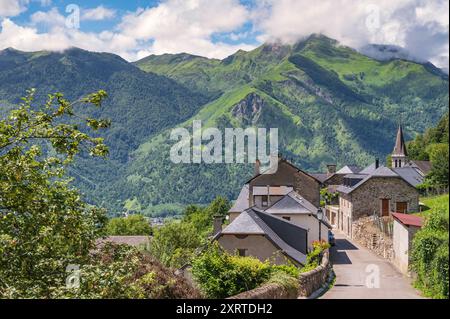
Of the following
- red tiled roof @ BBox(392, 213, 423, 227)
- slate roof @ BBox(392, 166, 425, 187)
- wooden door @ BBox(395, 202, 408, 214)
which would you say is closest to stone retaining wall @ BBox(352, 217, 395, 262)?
wooden door @ BBox(395, 202, 408, 214)

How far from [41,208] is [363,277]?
24.1 m

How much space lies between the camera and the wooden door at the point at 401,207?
58312 millimetres

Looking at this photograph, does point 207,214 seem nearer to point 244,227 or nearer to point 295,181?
point 295,181

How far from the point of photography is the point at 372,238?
51.1 metres

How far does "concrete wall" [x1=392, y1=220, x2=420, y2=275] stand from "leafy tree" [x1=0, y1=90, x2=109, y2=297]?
21.5 meters

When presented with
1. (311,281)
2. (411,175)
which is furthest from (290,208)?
(311,281)

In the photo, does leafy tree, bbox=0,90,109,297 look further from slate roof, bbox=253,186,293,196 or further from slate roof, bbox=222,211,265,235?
slate roof, bbox=253,186,293,196

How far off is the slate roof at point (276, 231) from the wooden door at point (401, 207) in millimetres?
16647

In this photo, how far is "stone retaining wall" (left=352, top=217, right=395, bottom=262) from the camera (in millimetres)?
42338

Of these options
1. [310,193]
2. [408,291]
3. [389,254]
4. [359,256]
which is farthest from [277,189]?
[408,291]

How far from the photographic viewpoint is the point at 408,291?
80.2 ft

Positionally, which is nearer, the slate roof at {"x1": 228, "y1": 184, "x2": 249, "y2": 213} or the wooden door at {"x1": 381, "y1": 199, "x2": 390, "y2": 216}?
the wooden door at {"x1": 381, "y1": 199, "x2": 390, "y2": 216}

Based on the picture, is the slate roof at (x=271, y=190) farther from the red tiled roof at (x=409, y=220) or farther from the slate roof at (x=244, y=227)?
the red tiled roof at (x=409, y=220)
